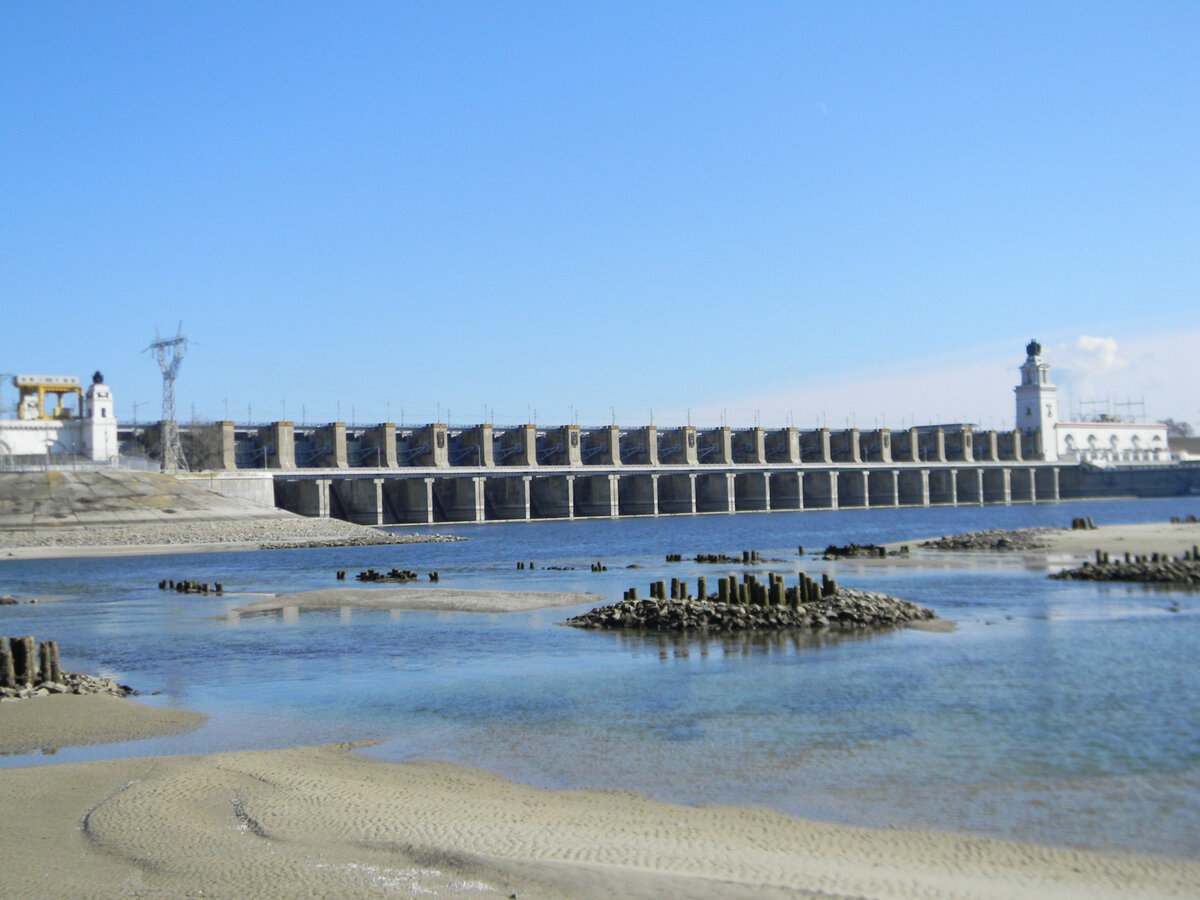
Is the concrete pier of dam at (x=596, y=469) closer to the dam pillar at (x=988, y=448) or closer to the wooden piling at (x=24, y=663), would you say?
the dam pillar at (x=988, y=448)

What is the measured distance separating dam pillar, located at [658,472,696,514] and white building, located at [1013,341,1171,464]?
5129cm

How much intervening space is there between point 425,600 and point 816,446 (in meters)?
98.2

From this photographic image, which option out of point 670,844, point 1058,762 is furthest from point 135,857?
point 1058,762

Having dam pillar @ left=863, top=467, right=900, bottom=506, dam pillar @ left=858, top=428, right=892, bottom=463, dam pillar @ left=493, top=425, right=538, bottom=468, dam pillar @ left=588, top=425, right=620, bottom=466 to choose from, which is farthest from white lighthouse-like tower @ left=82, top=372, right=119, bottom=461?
dam pillar @ left=858, top=428, right=892, bottom=463

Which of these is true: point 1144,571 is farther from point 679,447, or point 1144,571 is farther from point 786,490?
point 786,490

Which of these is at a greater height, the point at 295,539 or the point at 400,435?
the point at 400,435

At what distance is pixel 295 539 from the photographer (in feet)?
235

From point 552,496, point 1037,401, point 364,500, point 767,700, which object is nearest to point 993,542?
point 767,700

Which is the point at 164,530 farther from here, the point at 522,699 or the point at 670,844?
the point at 670,844

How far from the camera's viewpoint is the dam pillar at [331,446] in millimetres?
94562

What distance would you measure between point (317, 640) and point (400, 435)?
79.2 m

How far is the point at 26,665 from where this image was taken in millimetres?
17562

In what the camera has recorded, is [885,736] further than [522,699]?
No

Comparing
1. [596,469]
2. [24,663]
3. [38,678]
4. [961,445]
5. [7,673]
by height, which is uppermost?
[961,445]
